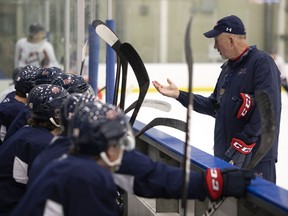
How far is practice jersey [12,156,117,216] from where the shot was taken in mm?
1791

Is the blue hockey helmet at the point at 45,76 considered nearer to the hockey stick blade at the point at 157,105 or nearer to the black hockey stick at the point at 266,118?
the hockey stick blade at the point at 157,105

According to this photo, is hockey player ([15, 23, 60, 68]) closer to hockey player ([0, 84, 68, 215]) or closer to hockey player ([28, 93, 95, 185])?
hockey player ([0, 84, 68, 215])

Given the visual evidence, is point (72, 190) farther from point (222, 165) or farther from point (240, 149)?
point (240, 149)

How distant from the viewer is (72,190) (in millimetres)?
1789

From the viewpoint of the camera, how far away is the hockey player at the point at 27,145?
258 centimetres

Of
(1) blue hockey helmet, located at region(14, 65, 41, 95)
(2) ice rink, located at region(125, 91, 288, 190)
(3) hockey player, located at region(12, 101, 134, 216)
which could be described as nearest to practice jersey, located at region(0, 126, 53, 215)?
(3) hockey player, located at region(12, 101, 134, 216)

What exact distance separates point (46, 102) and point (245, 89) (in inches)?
39.8

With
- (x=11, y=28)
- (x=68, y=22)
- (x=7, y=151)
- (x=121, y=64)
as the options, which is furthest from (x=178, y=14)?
(x=7, y=151)

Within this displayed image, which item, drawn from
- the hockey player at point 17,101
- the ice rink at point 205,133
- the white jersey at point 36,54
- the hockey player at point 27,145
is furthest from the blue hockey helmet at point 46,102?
the white jersey at point 36,54

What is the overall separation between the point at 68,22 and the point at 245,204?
344 centimetres

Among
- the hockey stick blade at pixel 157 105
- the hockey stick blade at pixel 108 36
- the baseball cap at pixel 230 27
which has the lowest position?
the hockey stick blade at pixel 157 105

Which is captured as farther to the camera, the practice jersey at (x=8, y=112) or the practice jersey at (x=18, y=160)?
the practice jersey at (x=8, y=112)

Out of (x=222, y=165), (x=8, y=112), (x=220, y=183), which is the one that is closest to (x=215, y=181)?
(x=220, y=183)

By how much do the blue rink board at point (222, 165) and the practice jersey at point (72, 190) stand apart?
0.49 m
